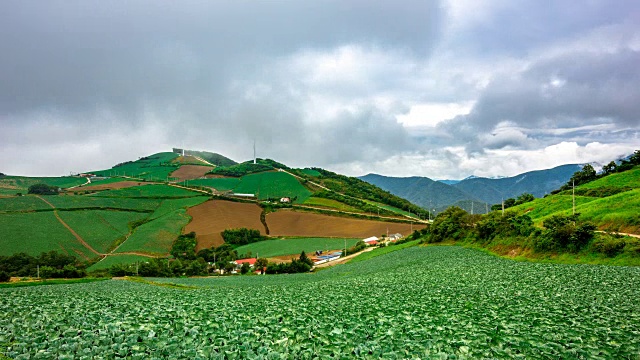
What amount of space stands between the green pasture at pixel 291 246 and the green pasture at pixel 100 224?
40.9m

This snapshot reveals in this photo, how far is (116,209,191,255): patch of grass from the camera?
10738 centimetres

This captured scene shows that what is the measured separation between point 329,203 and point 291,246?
56450mm

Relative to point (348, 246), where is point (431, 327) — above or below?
above

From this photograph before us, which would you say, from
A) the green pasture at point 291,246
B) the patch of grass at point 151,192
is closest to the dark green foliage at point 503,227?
the green pasture at point 291,246

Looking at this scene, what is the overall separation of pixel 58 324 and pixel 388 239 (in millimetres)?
116016

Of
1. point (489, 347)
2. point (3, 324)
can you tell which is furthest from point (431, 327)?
point (3, 324)

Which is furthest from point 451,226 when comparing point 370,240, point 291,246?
point 291,246

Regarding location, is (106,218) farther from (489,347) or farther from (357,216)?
(489,347)

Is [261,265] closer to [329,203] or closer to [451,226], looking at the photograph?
[451,226]

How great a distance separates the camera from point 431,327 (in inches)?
570

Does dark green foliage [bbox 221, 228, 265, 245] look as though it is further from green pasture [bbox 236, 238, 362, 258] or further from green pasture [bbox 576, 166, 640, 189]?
green pasture [bbox 576, 166, 640, 189]

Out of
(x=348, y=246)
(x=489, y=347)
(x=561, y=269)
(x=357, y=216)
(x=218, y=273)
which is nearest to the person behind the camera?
(x=489, y=347)

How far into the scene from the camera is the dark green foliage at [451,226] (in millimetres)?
78250

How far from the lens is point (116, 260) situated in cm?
9638
